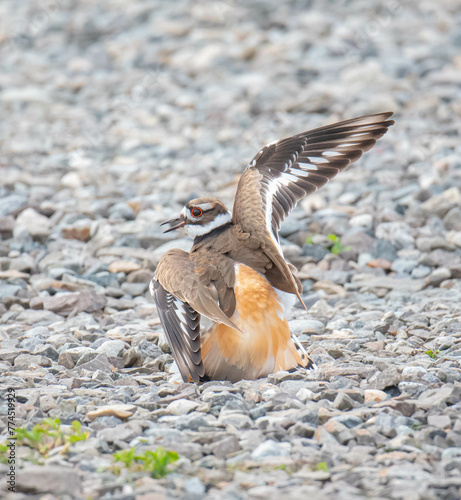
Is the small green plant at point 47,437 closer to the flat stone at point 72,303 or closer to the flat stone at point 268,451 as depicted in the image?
the flat stone at point 268,451

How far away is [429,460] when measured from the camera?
3148 millimetres

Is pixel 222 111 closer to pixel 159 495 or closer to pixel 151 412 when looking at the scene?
pixel 151 412

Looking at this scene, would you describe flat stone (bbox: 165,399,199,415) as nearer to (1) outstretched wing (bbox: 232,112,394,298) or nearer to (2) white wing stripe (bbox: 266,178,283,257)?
(2) white wing stripe (bbox: 266,178,283,257)

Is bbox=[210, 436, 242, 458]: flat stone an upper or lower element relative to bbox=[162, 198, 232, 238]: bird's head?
lower

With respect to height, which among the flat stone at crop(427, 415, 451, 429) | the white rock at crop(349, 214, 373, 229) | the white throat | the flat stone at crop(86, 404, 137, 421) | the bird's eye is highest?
the bird's eye

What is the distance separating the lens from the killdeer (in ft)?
14.1

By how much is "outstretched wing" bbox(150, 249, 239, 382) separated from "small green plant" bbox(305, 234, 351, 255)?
253 cm

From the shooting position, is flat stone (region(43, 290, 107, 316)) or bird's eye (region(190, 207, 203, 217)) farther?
flat stone (region(43, 290, 107, 316))

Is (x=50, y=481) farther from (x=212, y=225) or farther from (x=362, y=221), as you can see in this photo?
(x=362, y=221)

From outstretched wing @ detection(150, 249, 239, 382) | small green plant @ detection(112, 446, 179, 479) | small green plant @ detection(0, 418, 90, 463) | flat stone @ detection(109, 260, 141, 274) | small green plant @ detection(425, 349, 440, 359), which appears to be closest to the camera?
small green plant @ detection(112, 446, 179, 479)

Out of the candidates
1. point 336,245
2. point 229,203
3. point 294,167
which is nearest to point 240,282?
point 294,167

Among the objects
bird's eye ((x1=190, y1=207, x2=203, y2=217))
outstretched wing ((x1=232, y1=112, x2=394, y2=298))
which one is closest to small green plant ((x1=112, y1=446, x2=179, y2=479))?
outstretched wing ((x1=232, y1=112, x2=394, y2=298))

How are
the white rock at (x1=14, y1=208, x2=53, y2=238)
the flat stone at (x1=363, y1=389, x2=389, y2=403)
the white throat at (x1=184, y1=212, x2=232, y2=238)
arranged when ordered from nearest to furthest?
the flat stone at (x1=363, y1=389, x2=389, y2=403) → the white throat at (x1=184, y1=212, x2=232, y2=238) → the white rock at (x1=14, y1=208, x2=53, y2=238)

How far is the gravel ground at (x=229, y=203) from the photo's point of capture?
3.24m
